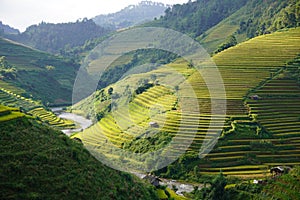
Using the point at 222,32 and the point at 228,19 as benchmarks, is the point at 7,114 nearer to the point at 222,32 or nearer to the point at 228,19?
the point at 222,32

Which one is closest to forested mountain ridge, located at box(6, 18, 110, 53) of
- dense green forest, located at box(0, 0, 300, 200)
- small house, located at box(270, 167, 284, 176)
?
dense green forest, located at box(0, 0, 300, 200)

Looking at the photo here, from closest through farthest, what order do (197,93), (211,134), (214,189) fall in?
(214,189), (211,134), (197,93)

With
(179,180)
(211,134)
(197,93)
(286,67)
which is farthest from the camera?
(286,67)

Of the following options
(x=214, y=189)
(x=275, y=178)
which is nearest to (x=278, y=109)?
(x=275, y=178)

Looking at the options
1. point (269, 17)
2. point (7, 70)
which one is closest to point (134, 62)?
point (7, 70)

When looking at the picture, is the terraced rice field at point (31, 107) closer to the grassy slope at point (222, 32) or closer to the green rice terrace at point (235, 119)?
the green rice terrace at point (235, 119)

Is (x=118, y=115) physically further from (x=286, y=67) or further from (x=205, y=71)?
(x=286, y=67)
